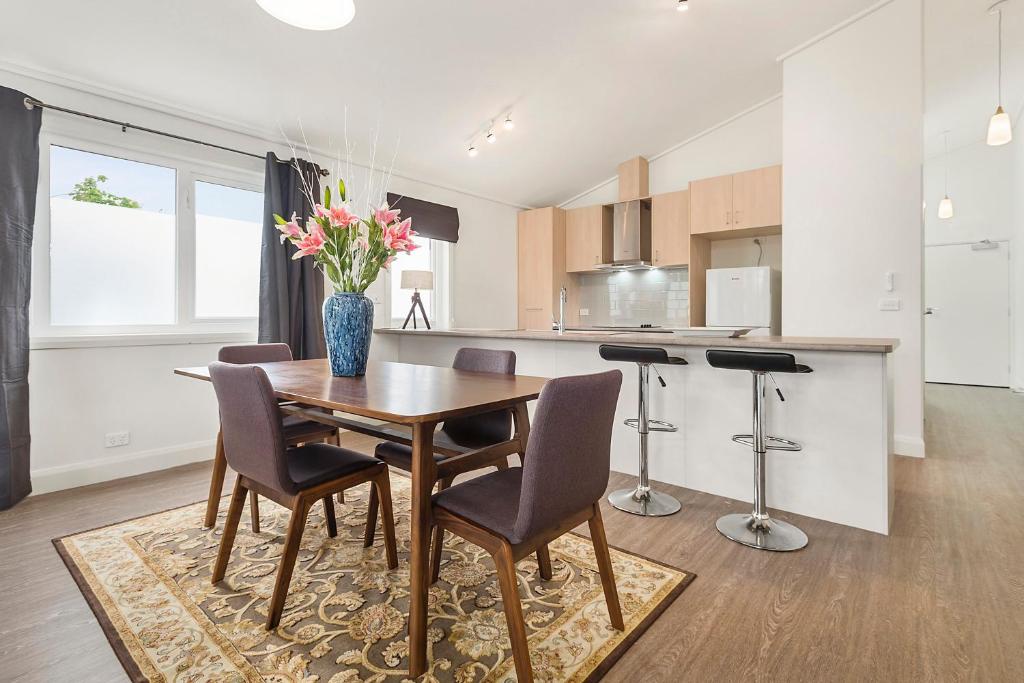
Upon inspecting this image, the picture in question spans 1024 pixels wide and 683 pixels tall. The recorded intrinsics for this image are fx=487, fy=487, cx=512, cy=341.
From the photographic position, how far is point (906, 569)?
74.6 inches

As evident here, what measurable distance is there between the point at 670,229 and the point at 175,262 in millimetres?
4361

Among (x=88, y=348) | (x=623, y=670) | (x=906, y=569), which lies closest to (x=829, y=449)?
(x=906, y=569)

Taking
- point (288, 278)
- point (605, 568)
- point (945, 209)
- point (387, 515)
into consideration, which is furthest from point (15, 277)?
point (945, 209)

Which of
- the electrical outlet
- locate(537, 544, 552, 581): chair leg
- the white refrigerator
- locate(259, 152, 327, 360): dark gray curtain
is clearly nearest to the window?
locate(259, 152, 327, 360): dark gray curtain

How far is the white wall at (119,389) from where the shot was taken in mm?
2805

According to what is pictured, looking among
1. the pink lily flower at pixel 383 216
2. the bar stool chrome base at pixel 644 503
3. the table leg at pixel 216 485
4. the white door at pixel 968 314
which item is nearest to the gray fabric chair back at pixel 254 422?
the table leg at pixel 216 485

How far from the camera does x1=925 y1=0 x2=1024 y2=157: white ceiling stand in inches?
140

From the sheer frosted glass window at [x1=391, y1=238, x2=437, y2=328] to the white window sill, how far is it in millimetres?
1434

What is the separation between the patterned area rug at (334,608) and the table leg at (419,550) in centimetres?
8

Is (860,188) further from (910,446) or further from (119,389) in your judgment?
(119,389)

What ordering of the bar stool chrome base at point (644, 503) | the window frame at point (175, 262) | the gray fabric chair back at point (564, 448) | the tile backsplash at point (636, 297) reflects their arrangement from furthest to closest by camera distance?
the tile backsplash at point (636, 297), the window frame at point (175, 262), the bar stool chrome base at point (644, 503), the gray fabric chair back at point (564, 448)

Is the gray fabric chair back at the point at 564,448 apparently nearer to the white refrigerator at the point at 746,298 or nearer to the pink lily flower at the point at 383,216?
the pink lily flower at the point at 383,216

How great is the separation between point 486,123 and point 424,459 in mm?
3552

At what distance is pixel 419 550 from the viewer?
1323mm
